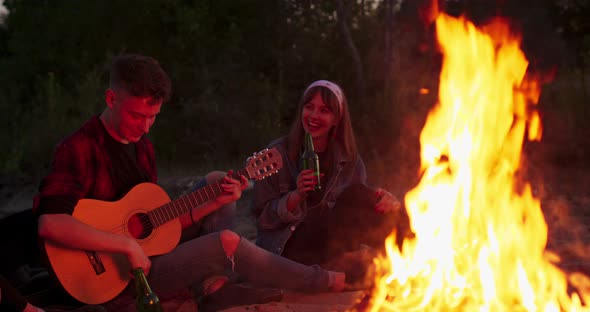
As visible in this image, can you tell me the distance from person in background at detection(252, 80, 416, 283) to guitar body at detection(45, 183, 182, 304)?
0.93 m

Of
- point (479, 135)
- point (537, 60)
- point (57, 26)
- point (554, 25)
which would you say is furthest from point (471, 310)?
point (57, 26)

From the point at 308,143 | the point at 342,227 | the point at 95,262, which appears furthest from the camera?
the point at 342,227

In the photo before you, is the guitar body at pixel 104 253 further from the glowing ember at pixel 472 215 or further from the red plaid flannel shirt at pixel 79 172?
the glowing ember at pixel 472 215

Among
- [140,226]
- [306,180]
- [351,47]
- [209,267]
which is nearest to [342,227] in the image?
[306,180]

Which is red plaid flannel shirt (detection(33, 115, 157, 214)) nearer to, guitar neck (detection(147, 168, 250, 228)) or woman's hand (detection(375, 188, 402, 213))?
guitar neck (detection(147, 168, 250, 228))

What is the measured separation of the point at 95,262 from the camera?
3.68 meters

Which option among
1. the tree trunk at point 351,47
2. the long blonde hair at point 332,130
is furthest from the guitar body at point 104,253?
the tree trunk at point 351,47

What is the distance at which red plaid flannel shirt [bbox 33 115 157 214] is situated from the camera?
11.6ft

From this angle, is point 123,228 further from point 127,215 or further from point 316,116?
point 316,116

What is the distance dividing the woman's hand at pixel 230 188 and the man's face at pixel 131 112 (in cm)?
64

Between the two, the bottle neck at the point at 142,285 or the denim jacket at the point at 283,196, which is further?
the denim jacket at the point at 283,196

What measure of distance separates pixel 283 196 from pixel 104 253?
1406 millimetres

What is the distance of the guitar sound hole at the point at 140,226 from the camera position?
154 inches

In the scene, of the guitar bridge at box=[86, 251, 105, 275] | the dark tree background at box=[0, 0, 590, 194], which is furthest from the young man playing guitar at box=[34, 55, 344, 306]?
the dark tree background at box=[0, 0, 590, 194]
